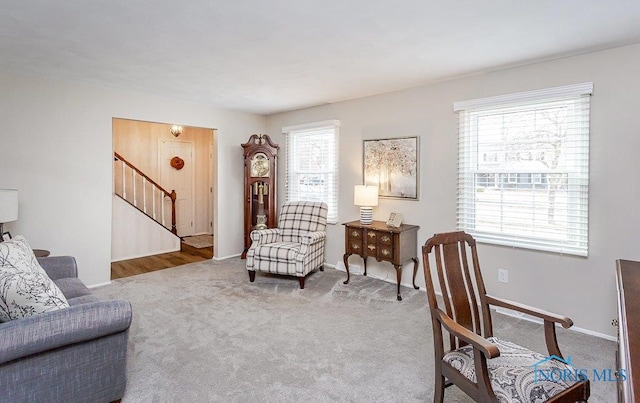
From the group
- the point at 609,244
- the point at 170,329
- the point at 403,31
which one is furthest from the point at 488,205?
the point at 170,329

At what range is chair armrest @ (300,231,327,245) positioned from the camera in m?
4.11

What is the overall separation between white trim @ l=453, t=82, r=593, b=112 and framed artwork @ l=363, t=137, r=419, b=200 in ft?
2.19

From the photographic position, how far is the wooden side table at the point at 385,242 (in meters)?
3.69

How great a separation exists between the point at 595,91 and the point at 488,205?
4.13 feet

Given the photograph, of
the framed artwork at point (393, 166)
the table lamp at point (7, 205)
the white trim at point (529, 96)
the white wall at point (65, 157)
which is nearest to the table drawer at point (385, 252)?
the framed artwork at point (393, 166)

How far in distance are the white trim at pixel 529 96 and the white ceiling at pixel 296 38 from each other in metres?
0.28

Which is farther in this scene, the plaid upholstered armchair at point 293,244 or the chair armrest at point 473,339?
the plaid upholstered armchair at point 293,244

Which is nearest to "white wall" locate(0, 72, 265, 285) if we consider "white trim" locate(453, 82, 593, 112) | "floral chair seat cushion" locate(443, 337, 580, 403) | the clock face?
the clock face

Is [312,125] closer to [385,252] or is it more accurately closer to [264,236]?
[264,236]

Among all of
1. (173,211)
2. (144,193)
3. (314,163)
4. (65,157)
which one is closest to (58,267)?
(65,157)

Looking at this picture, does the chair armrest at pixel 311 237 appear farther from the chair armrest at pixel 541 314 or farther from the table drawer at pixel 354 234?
the chair armrest at pixel 541 314

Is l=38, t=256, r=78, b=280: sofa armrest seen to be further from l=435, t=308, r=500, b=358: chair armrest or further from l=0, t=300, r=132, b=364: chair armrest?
l=435, t=308, r=500, b=358: chair armrest

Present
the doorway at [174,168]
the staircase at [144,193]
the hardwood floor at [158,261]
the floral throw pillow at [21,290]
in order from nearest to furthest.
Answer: the floral throw pillow at [21,290] < the hardwood floor at [158,261] < the staircase at [144,193] < the doorway at [174,168]

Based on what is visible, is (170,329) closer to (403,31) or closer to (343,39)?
(343,39)
